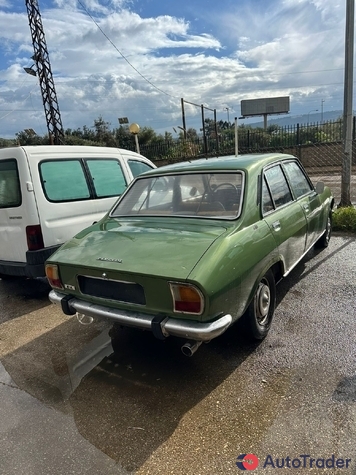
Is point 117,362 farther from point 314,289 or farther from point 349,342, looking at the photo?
point 314,289

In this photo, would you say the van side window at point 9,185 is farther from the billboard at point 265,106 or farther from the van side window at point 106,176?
the billboard at point 265,106

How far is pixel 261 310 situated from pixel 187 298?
43.7 inches

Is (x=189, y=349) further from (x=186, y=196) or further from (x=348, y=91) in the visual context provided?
(x=348, y=91)

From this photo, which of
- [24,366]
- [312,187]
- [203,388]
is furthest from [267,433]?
[312,187]

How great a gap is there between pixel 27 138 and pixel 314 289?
109ft

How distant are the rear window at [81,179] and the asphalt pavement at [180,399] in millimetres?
1782

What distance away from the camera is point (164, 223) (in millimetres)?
3254

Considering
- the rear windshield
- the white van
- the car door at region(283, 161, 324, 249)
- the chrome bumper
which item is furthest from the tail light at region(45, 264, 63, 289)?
the car door at region(283, 161, 324, 249)

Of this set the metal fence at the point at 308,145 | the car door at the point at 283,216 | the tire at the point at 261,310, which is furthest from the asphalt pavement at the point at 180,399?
the metal fence at the point at 308,145

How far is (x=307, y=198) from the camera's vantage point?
451cm

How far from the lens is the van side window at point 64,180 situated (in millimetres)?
4477

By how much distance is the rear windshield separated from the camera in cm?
325

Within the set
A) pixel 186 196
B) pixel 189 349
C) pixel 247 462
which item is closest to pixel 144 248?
pixel 189 349

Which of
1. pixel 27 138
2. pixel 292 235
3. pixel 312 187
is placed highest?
pixel 27 138
